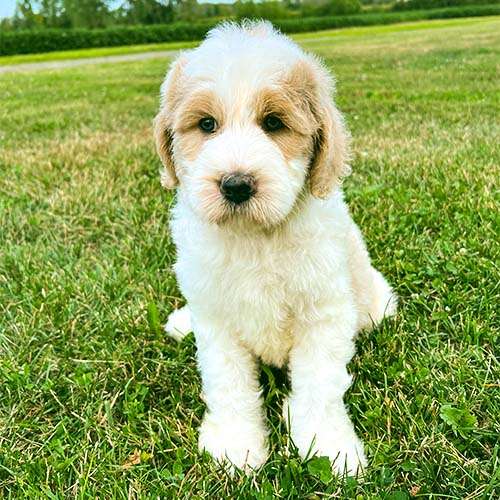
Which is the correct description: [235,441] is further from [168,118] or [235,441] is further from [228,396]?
[168,118]

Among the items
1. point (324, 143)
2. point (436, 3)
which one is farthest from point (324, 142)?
point (436, 3)

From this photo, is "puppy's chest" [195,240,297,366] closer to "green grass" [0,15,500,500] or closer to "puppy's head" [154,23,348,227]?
"puppy's head" [154,23,348,227]

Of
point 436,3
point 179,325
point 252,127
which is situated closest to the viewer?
point 252,127

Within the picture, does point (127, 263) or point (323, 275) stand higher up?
point (323, 275)

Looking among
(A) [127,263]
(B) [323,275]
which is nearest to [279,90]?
(B) [323,275]

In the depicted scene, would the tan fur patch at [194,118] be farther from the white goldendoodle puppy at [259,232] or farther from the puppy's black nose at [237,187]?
the puppy's black nose at [237,187]

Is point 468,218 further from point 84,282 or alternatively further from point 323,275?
point 84,282

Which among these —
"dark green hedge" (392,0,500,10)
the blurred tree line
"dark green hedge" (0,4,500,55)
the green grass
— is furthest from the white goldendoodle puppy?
"dark green hedge" (392,0,500,10)

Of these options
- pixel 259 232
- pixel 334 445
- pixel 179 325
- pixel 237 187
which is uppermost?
pixel 237 187
